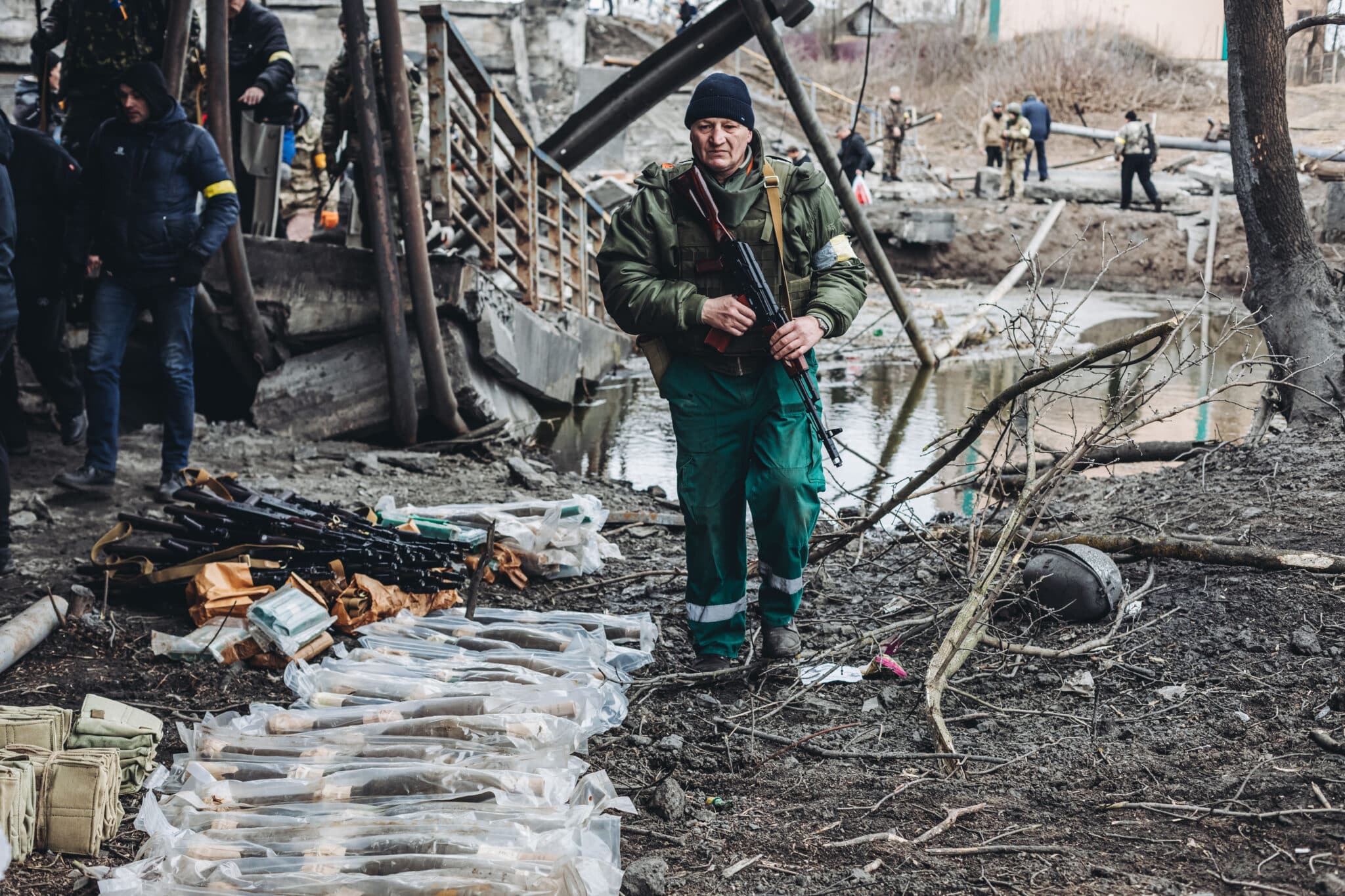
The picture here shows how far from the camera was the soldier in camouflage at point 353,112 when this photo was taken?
24.5 ft

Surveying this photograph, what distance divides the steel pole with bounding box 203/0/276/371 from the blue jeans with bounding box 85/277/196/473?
1012 millimetres

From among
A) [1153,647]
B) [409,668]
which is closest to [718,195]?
[409,668]

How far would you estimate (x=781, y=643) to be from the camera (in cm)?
401

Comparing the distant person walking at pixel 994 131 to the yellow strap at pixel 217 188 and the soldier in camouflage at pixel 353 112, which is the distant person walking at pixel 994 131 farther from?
the yellow strap at pixel 217 188

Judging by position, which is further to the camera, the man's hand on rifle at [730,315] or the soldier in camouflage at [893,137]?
the soldier in camouflage at [893,137]

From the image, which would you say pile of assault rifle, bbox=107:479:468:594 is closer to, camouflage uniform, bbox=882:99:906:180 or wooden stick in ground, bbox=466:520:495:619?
wooden stick in ground, bbox=466:520:495:619

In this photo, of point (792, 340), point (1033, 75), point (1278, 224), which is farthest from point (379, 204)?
point (1033, 75)

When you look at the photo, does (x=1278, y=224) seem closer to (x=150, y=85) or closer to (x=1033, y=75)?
(x=150, y=85)

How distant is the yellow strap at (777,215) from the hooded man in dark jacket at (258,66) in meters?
4.67

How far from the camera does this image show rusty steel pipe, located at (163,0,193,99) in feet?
→ 21.8

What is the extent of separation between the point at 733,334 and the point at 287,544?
76.6 inches

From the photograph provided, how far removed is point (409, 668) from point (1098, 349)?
8.26ft

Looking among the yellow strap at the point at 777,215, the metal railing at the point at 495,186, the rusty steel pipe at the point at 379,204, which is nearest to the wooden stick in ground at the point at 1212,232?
the metal railing at the point at 495,186

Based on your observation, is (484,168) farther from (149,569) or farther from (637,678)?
(637,678)
